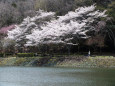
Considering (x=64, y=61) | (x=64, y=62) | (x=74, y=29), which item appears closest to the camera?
(x=64, y=62)

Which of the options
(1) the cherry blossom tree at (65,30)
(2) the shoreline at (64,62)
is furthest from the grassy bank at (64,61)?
(1) the cherry blossom tree at (65,30)

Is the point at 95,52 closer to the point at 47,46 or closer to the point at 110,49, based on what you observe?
the point at 110,49

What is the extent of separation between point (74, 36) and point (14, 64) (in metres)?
11.3

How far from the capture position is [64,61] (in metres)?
36.6

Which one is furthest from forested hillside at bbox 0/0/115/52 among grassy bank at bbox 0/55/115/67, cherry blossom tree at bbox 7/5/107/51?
grassy bank at bbox 0/55/115/67

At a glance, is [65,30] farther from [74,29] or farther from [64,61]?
[64,61]

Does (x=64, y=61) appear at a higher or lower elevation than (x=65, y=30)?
lower

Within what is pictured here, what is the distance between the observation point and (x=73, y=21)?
42469 mm

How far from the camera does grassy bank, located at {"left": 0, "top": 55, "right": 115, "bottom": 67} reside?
33.5 metres

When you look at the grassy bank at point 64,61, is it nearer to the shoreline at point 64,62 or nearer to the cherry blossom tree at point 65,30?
the shoreline at point 64,62

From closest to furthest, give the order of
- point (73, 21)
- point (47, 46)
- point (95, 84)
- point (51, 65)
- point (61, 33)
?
point (95, 84) → point (51, 65) → point (61, 33) → point (73, 21) → point (47, 46)

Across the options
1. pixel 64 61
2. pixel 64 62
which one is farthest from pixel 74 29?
pixel 64 62

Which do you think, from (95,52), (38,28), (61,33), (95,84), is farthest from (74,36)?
(95,84)

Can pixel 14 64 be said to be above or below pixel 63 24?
below
